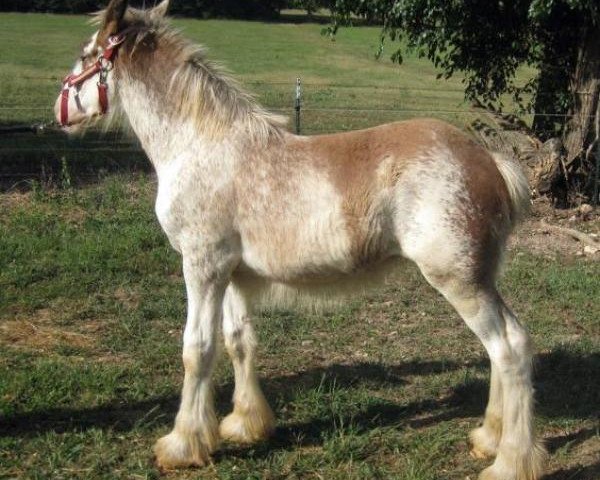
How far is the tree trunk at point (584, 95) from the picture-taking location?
9.95m

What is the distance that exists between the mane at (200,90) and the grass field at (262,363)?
0.95 metres

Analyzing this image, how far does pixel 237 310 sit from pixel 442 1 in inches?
228

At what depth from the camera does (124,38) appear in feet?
14.7

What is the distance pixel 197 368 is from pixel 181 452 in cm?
46

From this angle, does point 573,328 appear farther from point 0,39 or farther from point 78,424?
point 0,39

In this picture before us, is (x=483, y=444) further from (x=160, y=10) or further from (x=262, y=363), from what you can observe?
(x=160, y=10)

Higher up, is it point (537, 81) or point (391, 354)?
point (537, 81)

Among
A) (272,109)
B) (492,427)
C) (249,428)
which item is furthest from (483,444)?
(272,109)

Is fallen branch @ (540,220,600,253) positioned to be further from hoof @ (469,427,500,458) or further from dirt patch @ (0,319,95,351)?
dirt patch @ (0,319,95,351)

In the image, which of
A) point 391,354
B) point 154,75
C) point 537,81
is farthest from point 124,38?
point 537,81

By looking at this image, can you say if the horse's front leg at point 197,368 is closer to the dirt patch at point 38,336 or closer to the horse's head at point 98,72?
the horse's head at point 98,72

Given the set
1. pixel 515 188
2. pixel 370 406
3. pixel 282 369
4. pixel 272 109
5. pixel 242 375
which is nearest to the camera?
pixel 515 188

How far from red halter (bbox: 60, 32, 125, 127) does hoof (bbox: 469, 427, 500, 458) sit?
2824 millimetres

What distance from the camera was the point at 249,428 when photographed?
4707 mm
